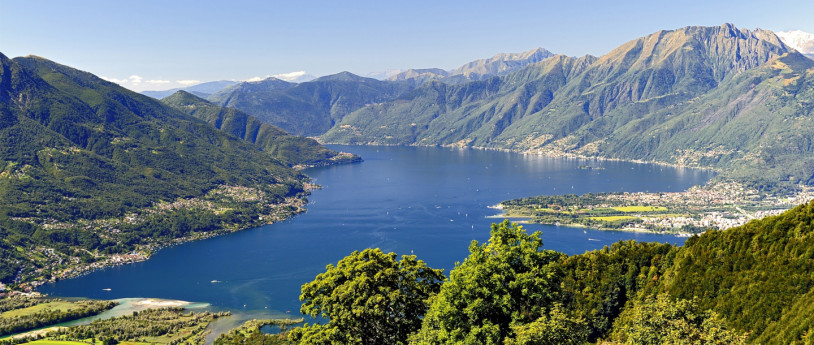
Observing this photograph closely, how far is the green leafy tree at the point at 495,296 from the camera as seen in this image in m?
26.5

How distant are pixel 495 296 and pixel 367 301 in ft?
23.7

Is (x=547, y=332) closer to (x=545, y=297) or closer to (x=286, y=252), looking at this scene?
(x=545, y=297)

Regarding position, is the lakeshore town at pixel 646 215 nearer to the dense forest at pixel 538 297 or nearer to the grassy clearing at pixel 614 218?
the grassy clearing at pixel 614 218

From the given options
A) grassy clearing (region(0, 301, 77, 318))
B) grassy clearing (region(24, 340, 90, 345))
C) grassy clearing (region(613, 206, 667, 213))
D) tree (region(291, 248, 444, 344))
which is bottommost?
grassy clearing (region(0, 301, 77, 318))

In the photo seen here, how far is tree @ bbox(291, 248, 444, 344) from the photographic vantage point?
29938 mm

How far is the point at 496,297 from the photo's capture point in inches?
1045

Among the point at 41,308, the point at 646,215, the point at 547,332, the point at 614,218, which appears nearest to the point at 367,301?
the point at 547,332

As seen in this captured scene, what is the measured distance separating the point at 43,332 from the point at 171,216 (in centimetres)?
9173

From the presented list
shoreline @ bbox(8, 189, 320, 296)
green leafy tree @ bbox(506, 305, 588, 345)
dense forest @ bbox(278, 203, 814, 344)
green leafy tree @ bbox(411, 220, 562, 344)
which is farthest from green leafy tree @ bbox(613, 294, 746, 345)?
shoreline @ bbox(8, 189, 320, 296)

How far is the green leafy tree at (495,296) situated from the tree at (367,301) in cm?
292

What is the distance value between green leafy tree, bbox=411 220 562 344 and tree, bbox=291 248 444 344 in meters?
2.92

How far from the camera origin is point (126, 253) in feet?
483

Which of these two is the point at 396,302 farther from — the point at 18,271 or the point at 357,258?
the point at 18,271

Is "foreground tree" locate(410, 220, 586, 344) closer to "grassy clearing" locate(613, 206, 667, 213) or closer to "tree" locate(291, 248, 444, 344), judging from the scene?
"tree" locate(291, 248, 444, 344)
